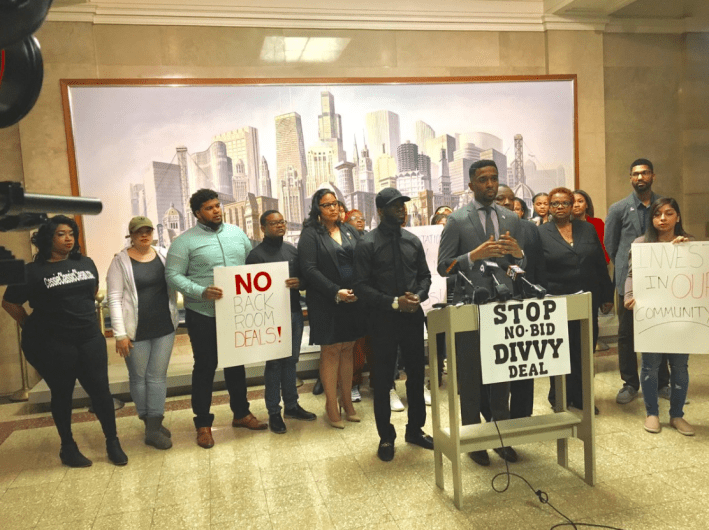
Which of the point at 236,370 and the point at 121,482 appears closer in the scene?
the point at 121,482

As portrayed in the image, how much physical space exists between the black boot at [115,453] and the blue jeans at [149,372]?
1.05 feet

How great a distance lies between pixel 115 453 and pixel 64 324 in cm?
90

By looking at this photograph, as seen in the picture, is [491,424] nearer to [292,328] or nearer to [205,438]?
[292,328]

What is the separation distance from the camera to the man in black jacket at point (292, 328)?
13.4 ft

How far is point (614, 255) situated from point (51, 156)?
5084 millimetres

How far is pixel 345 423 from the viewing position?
417cm

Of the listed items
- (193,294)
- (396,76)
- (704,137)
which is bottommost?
(193,294)

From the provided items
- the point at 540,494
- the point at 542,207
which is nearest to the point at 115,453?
the point at 540,494

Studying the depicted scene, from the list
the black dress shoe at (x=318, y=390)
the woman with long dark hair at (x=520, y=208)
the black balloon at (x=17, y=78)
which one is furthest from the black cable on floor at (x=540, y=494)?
the woman with long dark hair at (x=520, y=208)

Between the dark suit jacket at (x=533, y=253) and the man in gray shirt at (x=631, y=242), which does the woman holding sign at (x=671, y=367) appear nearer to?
the man in gray shirt at (x=631, y=242)

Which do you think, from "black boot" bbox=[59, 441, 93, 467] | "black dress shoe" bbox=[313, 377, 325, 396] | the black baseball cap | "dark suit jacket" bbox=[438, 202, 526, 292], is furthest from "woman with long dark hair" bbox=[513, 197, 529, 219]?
"black boot" bbox=[59, 441, 93, 467]

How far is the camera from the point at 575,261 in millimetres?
3980

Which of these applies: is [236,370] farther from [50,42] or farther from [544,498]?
[50,42]

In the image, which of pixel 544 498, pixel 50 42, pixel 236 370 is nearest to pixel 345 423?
pixel 236 370
